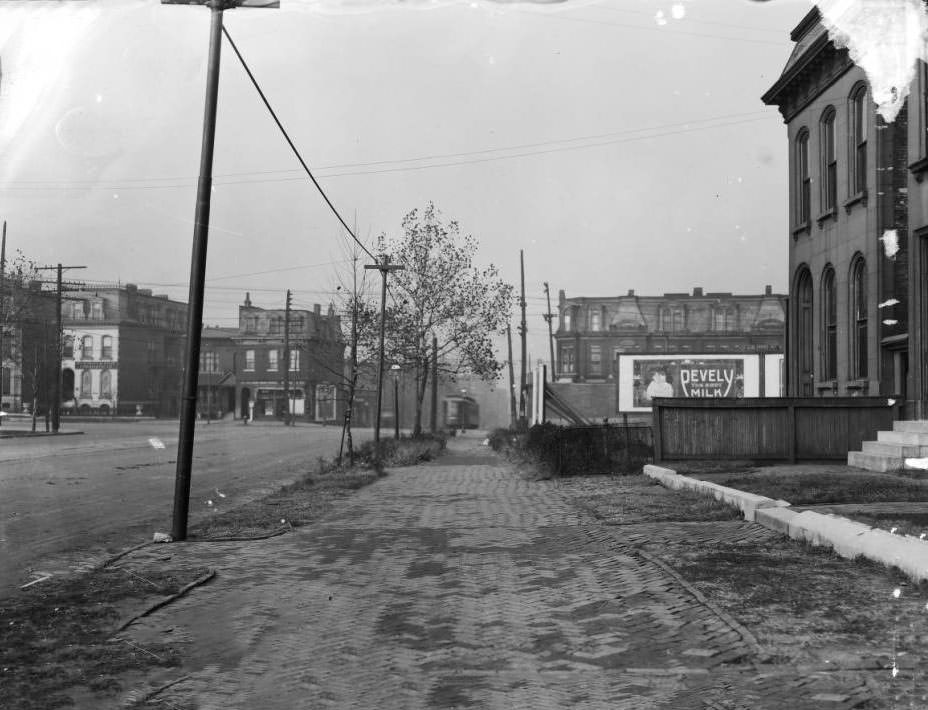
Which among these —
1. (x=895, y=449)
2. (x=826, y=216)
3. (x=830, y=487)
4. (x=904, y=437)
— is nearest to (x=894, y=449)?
(x=895, y=449)

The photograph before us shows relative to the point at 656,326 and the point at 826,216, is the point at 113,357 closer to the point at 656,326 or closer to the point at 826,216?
the point at 656,326

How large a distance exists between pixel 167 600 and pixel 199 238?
479 centimetres

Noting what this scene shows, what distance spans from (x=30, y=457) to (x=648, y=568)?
19.9 metres

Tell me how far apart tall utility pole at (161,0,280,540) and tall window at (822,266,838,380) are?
49.8 feet

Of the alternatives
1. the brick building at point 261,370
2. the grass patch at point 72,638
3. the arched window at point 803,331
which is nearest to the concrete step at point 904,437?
the arched window at point 803,331

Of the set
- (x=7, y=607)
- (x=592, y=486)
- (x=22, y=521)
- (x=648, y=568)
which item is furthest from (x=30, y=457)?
(x=648, y=568)

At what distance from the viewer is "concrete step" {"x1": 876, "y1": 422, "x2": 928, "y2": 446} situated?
14.2m

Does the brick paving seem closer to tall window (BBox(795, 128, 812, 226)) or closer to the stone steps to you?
the stone steps

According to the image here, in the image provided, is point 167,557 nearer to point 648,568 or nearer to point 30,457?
point 648,568

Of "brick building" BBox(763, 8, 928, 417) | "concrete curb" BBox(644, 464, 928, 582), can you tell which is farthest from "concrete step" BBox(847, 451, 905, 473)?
"concrete curb" BBox(644, 464, 928, 582)

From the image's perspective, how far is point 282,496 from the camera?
576 inches

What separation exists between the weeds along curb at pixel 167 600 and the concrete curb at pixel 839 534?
5.19 metres

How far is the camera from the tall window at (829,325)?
20531 millimetres

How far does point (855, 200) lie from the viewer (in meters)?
18.5
